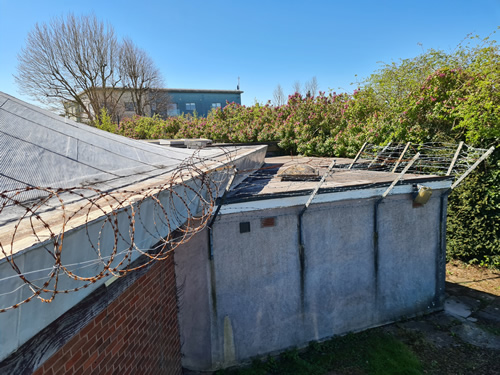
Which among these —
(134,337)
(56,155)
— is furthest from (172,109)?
(134,337)

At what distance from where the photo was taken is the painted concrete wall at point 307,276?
6.03 m

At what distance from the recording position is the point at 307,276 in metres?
6.61

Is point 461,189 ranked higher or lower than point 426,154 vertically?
lower

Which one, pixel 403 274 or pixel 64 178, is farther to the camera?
pixel 403 274

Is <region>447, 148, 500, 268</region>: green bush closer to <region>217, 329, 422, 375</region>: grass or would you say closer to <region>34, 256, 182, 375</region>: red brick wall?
<region>217, 329, 422, 375</region>: grass

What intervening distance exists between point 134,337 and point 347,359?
4410 millimetres

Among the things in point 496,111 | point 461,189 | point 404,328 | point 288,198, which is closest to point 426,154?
point 461,189

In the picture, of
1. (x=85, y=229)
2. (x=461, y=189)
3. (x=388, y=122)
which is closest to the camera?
(x=85, y=229)

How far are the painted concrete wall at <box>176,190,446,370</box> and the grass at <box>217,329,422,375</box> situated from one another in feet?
0.75

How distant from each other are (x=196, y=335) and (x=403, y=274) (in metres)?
5.24

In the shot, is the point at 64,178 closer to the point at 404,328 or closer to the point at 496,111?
the point at 404,328

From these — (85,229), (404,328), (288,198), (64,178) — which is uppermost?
(64,178)

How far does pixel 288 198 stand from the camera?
6.18 m

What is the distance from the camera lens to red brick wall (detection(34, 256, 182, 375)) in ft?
10.6
